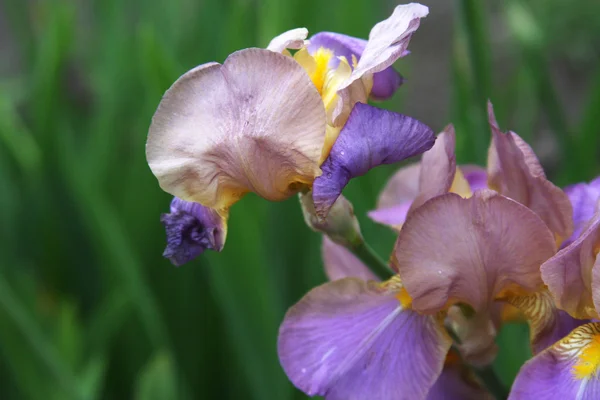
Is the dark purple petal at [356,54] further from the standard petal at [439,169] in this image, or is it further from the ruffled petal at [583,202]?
the ruffled petal at [583,202]

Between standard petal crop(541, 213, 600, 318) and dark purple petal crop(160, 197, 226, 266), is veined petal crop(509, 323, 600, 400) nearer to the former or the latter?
standard petal crop(541, 213, 600, 318)

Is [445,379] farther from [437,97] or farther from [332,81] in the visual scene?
[437,97]

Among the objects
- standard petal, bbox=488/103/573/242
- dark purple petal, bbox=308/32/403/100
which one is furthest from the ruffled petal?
dark purple petal, bbox=308/32/403/100

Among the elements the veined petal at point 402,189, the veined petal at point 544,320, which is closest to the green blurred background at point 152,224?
the veined petal at point 402,189

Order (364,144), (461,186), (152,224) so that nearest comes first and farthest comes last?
(364,144), (461,186), (152,224)

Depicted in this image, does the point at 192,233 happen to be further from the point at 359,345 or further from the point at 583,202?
the point at 583,202

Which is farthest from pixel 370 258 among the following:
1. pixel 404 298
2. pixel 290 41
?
pixel 290 41

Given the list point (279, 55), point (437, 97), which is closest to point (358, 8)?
point (279, 55)
